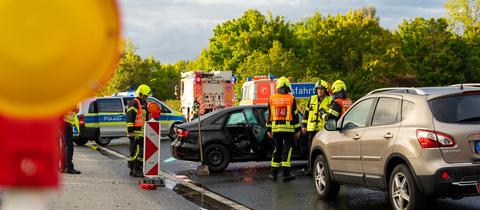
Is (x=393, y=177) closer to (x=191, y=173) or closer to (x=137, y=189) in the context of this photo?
(x=137, y=189)

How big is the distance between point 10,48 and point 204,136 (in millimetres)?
12972

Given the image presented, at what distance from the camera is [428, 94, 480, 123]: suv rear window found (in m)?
7.16

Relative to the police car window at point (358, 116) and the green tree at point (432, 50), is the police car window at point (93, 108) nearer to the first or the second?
the police car window at point (358, 116)

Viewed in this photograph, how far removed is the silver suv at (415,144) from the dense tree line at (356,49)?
1862 inches

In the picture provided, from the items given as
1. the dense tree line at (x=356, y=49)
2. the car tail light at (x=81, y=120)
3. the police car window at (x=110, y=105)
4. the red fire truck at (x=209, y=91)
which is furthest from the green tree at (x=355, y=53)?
the car tail light at (x=81, y=120)

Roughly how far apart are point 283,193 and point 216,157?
12.1 ft

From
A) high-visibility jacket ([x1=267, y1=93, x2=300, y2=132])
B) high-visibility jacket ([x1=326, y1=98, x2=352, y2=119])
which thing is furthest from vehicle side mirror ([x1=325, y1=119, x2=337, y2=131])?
high-visibility jacket ([x1=267, y1=93, x2=300, y2=132])

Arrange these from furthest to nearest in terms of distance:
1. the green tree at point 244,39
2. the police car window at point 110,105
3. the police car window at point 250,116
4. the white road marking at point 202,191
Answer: the green tree at point 244,39 < the police car window at point 110,105 < the police car window at point 250,116 < the white road marking at point 202,191

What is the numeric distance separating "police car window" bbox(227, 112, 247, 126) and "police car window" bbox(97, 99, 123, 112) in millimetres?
10096

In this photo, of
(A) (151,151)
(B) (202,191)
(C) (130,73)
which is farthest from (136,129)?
(C) (130,73)

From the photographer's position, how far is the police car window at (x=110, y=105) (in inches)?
910

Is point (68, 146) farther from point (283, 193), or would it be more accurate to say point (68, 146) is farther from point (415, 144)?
point (415, 144)

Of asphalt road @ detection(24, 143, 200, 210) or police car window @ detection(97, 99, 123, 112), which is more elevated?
police car window @ detection(97, 99, 123, 112)

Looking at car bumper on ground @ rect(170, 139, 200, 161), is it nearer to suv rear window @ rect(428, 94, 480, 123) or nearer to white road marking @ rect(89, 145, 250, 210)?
white road marking @ rect(89, 145, 250, 210)
